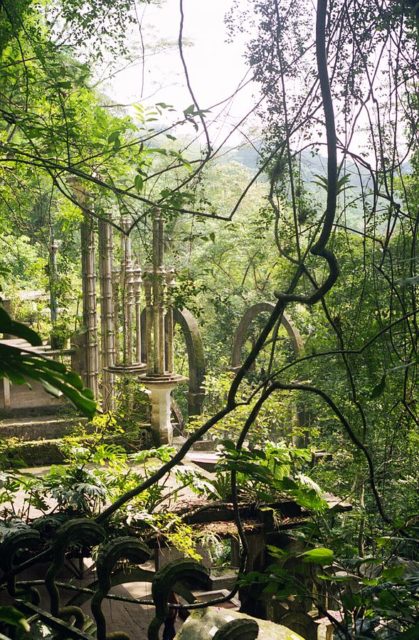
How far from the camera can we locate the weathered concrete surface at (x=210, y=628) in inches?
56.1

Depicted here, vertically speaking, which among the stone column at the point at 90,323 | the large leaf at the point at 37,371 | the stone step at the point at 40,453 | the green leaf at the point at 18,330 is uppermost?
the stone column at the point at 90,323

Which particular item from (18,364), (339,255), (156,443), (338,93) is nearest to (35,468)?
(156,443)

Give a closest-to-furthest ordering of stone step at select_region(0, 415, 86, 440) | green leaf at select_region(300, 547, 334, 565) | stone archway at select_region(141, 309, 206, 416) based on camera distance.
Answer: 1. green leaf at select_region(300, 547, 334, 565)
2. stone step at select_region(0, 415, 86, 440)
3. stone archway at select_region(141, 309, 206, 416)

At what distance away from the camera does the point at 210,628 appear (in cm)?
145

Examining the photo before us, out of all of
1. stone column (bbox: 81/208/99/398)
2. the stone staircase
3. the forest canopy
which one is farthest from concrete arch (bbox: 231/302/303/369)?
the stone staircase

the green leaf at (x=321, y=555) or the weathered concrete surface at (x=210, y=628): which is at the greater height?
the green leaf at (x=321, y=555)

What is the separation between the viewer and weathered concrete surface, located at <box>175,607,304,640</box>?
4.67 feet

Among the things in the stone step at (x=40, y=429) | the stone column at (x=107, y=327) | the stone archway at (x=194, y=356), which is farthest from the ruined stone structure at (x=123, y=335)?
the stone archway at (x=194, y=356)

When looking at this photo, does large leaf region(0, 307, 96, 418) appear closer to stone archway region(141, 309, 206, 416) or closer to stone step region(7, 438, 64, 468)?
stone step region(7, 438, 64, 468)

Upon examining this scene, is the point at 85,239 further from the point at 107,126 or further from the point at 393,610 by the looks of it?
the point at 393,610

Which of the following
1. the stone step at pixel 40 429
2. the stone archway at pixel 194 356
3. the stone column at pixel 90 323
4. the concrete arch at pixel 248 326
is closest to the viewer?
the stone step at pixel 40 429

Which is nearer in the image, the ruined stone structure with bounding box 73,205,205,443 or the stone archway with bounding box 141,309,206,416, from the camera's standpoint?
the ruined stone structure with bounding box 73,205,205,443

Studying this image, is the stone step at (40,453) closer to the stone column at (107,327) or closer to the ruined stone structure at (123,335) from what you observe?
the ruined stone structure at (123,335)

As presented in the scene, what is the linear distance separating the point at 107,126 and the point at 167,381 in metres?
5.16
